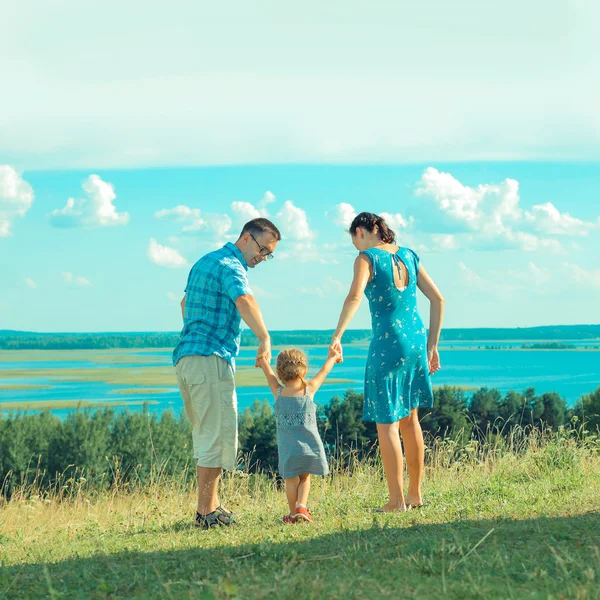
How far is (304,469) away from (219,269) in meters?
1.59

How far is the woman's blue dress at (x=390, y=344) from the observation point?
5984mm

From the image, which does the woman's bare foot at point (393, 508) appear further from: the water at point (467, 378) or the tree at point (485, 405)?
the water at point (467, 378)

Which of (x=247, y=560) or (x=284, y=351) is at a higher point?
(x=284, y=351)

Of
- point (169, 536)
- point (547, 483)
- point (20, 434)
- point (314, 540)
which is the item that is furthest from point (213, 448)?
point (20, 434)

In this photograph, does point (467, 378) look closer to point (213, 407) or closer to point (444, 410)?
point (444, 410)

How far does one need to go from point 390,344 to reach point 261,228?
1312 millimetres

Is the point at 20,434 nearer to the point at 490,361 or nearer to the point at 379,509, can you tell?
the point at 379,509

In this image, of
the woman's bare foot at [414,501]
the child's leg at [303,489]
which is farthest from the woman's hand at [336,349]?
the woman's bare foot at [414,501]

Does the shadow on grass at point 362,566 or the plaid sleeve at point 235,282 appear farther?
the plaid sleeve at point 235,282

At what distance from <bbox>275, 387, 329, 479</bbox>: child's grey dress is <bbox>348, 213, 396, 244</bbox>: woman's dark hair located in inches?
53.0

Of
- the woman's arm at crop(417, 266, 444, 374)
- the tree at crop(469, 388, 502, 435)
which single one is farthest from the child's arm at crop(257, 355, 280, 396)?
the tree at crop(469, 388, 502, 435)

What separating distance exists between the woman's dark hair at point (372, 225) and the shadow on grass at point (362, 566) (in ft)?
6.96

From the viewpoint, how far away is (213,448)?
229 inches

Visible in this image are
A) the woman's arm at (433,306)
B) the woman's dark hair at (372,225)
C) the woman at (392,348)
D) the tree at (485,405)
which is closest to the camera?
the woman at (392,348)
